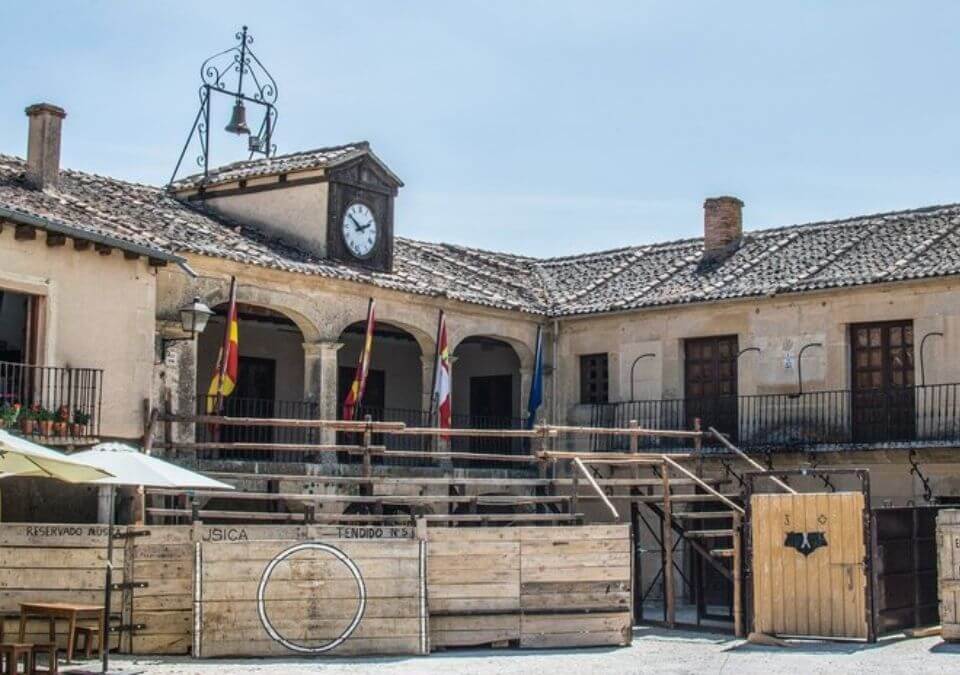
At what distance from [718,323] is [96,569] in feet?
47.3

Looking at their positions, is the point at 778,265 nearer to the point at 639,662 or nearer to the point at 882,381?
the point at 882,381

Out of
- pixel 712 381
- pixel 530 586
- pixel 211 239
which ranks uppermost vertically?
pixel 211 239

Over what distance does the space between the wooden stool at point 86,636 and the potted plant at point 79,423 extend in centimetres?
420

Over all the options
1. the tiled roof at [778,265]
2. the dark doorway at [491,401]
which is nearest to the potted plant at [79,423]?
the dark doorway at [491,401]

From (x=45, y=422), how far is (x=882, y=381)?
14.2 metres

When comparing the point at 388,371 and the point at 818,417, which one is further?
the point at 388,371

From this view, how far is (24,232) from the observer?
20.4 metres

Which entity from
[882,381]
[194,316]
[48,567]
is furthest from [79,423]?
[882,381]

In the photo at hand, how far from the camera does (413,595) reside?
58.7 feet

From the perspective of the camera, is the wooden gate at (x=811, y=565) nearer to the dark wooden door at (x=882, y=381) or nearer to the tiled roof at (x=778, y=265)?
the dark wooden door at (x=882, y=381)

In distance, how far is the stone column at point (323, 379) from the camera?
25.4m

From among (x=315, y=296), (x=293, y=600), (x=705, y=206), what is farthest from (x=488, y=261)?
(x=293, y=600)

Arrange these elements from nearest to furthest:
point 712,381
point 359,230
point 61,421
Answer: point 61,421, point 359,230, point 712,381

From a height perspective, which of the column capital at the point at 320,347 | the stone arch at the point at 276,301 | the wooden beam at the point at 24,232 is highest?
the wooden beam at the point at 24,232
